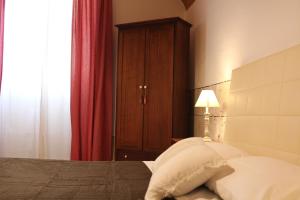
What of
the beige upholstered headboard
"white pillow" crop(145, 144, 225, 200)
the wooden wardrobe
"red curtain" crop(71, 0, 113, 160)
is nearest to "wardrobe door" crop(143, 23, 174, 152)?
the wooden wardrobe

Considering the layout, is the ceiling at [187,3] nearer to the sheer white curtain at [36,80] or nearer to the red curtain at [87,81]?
the red curtain at [87,81]

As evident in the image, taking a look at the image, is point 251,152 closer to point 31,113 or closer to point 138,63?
point 138,63

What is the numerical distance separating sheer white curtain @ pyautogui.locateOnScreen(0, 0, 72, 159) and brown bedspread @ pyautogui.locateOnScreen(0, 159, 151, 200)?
172 cm

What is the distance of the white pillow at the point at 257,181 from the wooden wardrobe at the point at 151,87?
2098 millimetres

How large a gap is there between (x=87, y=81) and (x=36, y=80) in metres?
0.60

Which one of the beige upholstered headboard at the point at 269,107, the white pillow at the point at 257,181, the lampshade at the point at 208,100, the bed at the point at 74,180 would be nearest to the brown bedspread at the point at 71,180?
the bed at the point at 74,180

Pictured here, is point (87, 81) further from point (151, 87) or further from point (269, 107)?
point (269, 107)

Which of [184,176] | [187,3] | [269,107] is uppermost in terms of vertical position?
[187,3]

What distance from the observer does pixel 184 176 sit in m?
1.23

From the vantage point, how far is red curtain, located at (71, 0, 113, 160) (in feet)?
12.3

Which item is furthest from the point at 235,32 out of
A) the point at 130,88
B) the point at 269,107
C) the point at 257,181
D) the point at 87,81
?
the point at 87,81

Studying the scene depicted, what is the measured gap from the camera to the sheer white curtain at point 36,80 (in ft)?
12.1

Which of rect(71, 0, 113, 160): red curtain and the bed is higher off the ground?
rect(71, 0, 113, 160): red curtain

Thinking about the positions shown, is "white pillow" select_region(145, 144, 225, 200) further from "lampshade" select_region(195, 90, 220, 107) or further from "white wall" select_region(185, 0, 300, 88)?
"lampshade" select_region(195, 90, 220, 107)
